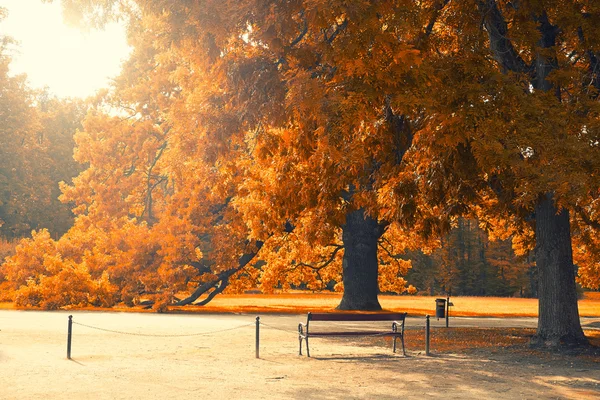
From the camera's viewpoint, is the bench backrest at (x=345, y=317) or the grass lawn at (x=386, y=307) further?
the grass lawn at (x=386, y=307)

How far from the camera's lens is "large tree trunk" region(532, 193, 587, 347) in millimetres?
16984

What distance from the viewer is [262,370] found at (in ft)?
41.8

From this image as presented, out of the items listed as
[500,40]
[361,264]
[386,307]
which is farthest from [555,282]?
[386,307]

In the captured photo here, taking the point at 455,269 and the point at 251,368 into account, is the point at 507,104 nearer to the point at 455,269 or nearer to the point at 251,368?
the point at 251,368

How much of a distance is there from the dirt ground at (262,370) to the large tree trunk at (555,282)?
121 cm

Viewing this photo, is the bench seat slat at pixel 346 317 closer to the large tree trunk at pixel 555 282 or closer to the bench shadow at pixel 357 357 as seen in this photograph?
the bench shadow at pixel 357 357

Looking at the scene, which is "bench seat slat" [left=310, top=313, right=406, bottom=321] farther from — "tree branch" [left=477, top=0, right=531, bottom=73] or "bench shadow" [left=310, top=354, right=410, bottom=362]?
"tree branch" [left=477, top=0, right=531, bottom=73]

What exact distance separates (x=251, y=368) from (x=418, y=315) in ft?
63.8

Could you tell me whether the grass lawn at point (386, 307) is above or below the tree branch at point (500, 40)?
below

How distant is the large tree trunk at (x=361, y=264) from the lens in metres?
30.5

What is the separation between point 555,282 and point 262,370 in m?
7.66

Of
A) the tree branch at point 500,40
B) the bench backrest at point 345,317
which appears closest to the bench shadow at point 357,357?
the bench backrest at point 345,317

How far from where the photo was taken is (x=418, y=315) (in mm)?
31531

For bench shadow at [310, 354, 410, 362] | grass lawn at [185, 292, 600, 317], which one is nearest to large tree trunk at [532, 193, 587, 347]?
bench shadow at [310, 354, 410, 362]
